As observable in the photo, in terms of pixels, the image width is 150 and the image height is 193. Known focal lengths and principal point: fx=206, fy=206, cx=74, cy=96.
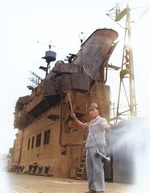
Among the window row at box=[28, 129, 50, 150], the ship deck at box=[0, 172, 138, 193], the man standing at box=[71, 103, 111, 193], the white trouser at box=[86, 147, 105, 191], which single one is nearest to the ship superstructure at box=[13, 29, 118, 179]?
the window row at box=[28, 129, 50, 150]

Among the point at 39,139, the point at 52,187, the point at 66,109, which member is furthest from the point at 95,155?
the point at 39,139

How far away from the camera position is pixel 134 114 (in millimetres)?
13227

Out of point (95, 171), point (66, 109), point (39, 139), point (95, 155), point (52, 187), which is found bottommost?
point (52, 187)

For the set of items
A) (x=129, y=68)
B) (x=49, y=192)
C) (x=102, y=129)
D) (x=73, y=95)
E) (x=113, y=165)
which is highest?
(x=129, y=68)

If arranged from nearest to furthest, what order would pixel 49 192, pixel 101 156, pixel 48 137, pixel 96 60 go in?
pixel 101 156 → pixel 49 192 → pixel 48 137 → pixel 96 60

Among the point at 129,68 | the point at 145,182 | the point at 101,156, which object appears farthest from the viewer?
the point at 129,68

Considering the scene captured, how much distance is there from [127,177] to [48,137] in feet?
28.8

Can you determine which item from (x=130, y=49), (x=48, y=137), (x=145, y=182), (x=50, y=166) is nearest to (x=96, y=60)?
(x=130, y=49)

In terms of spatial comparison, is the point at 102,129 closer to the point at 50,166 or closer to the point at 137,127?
the point at 137,127

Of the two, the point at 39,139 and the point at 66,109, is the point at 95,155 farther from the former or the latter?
the point at 39,139

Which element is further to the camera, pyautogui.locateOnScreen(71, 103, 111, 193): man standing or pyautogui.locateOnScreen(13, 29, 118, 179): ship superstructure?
pyautogui.locateOnScreen(13, 29, 118, 179): ship superstructure

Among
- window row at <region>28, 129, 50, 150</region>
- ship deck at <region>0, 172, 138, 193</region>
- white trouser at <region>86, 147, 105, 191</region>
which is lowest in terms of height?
ship deck at <region>0, 172, 138, 193</region>

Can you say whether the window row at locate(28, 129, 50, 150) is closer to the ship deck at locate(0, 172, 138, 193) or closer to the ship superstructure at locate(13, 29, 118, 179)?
the ship superstructure at locate(13, 29, 118, 179)

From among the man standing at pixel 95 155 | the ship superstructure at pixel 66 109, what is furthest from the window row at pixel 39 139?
the man standing at pixel 95 155
